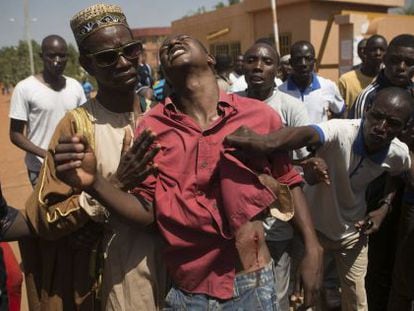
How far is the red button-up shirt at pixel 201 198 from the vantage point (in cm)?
165

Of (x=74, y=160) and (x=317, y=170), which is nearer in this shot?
(x=74, y=160)

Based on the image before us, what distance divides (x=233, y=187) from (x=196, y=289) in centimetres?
42

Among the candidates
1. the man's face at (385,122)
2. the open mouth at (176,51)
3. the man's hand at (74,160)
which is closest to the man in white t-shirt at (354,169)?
the man's face at (385,122)

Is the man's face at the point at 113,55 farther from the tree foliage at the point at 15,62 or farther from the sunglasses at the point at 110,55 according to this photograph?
the tree foliage at the point at 15,62

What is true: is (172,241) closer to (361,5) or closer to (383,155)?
(383,155)

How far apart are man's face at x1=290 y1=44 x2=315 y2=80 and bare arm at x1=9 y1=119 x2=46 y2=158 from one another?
2.45 m

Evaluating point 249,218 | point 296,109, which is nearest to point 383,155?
point 296,109

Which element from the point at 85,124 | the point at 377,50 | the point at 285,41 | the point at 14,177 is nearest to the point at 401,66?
the point at 377,50

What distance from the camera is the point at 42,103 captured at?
13.7 ft

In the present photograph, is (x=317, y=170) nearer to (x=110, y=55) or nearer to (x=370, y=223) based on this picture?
(x=370, y=223)

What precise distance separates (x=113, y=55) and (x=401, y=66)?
95.0 inches

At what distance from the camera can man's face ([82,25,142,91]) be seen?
1.88m

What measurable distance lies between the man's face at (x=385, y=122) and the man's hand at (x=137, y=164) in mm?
1408

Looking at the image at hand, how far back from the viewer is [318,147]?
2482 mm
